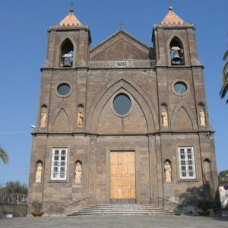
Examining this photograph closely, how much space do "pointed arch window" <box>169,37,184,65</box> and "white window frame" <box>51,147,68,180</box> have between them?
38.1ft

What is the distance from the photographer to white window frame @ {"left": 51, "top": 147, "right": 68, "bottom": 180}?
21234 millimetres

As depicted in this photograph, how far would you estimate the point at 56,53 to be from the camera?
82.2ft

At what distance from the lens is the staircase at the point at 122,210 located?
18645mm

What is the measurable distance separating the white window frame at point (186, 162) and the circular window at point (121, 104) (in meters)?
5.09

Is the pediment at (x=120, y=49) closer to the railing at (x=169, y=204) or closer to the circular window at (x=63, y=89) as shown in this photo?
the circular window at (x=63, y=89)

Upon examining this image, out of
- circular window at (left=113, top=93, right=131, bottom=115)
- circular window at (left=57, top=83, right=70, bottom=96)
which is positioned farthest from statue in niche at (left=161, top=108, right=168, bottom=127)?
circular window at (left=57, top=83, right=70, bottom=96)

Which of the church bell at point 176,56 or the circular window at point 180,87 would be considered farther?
the church bell at point 176,56

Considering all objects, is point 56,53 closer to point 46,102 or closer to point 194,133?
point 46,102

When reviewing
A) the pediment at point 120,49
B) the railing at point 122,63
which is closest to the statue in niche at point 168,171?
the railing at point 122,63

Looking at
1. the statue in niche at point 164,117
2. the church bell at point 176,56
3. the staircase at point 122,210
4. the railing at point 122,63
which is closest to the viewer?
the staircase at point 122,210

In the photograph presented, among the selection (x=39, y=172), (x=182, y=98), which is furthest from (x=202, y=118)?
(x=39, y=172)

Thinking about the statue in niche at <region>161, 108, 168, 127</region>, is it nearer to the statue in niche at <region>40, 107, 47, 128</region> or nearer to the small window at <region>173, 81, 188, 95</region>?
the small window at <region>173, 81, 188, 95</region>

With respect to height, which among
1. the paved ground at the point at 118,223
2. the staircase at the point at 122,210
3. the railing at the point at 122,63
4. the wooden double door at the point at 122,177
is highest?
the railing at the point at 122,63

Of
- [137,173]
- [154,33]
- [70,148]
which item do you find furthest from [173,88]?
[70,148]
